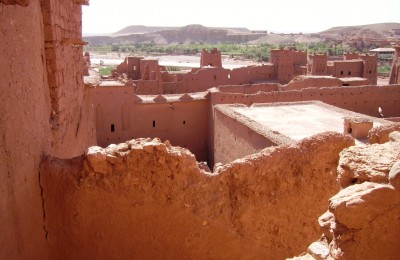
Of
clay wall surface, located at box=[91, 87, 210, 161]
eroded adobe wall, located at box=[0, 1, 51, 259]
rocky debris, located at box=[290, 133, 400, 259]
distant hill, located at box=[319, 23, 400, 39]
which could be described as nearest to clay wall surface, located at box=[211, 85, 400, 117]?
clay wall surface, located at box=[91, 87, 210, 161]

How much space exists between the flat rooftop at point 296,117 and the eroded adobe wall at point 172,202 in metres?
5.70

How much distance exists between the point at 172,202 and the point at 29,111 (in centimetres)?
187

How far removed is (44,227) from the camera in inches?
198

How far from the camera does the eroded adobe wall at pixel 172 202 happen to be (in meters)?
5.18

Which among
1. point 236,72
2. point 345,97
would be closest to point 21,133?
point 345,97

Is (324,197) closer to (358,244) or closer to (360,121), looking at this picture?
(358,244)

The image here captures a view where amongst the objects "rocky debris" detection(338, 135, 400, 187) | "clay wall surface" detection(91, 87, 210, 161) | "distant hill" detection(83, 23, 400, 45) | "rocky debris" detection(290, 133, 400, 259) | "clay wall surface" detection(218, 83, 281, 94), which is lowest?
"clay wall surface" detection(91, 87, 210, 161)

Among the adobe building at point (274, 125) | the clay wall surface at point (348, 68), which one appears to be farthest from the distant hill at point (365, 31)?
the adobe building at point (274, 125)

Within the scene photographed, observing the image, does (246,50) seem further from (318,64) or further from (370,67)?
(318,64)

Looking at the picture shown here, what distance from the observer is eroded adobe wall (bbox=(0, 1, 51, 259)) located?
12.9 feet

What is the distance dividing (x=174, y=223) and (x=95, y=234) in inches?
35.5

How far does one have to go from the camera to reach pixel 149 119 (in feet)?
61.3

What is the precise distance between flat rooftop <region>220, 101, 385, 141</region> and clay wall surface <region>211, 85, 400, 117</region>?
1.53 meters

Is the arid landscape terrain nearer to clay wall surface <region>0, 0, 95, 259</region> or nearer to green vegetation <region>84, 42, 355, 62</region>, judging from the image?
clay wall surface <region>0, 0, 95, 259</region>
